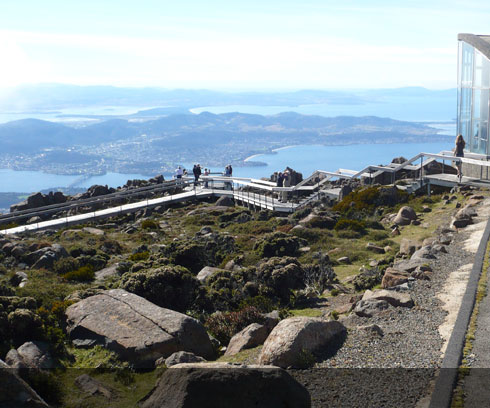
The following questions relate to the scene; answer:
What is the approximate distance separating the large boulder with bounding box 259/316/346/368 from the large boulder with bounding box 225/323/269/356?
870 millimetres

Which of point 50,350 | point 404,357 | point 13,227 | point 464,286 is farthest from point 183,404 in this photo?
point 13,227

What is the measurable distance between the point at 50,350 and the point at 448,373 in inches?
228

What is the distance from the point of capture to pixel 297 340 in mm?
8047

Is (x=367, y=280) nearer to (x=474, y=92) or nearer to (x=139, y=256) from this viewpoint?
(x=139, y=256)

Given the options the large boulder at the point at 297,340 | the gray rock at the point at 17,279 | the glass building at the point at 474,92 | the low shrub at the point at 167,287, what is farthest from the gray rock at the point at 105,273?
the glass building at the point at 474,92

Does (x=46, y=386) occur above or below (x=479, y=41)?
below

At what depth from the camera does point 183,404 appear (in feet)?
19.4

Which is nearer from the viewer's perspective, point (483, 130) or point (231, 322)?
point (231, 322)

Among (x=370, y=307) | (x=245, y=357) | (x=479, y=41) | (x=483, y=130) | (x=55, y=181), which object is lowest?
(x=55, y=181)

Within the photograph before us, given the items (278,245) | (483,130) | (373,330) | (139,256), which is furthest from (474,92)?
(373,330)

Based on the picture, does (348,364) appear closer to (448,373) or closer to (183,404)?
(448,373)

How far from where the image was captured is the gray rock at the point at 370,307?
9578mm

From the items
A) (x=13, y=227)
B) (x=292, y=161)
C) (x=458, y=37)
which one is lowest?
(x=292, y=161)

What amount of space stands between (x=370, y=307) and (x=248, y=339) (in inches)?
82.9
